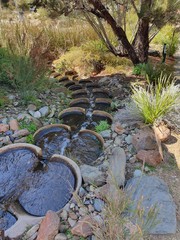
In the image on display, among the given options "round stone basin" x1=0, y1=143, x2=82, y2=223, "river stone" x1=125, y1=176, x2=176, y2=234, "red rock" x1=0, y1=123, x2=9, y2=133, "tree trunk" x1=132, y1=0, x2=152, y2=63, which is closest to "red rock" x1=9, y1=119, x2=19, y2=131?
"red rock" x1=0, y1=123, x2=9, y2=133

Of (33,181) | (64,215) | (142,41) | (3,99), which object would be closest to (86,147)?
(33,181)

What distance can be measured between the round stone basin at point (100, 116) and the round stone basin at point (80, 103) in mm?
345

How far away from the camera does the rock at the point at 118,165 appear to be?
192cm

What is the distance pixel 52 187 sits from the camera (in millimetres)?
2082

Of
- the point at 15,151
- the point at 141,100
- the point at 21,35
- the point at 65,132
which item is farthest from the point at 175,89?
the point at 21,35

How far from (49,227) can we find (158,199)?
89 centimetres

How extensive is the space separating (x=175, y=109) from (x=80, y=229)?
1.69 m

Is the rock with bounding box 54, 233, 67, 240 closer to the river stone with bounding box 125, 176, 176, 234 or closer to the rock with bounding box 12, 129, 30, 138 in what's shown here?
the river stone with bounding box 125, 176, 176, 234

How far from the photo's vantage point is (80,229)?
154 centimetres

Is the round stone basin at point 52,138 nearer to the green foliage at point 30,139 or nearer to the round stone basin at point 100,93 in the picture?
the green foliage at point 30,139

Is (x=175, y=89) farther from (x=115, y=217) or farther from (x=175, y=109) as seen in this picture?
(x=115, y=217)

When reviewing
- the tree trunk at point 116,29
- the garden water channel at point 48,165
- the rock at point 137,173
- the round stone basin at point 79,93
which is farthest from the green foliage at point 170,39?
the rock at point 137,173

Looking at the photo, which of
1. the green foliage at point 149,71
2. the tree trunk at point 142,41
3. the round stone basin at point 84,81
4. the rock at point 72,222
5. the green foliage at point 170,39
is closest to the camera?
the rock at point 72,222

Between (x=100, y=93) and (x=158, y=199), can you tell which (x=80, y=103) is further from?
A: (x=158, y=199)
